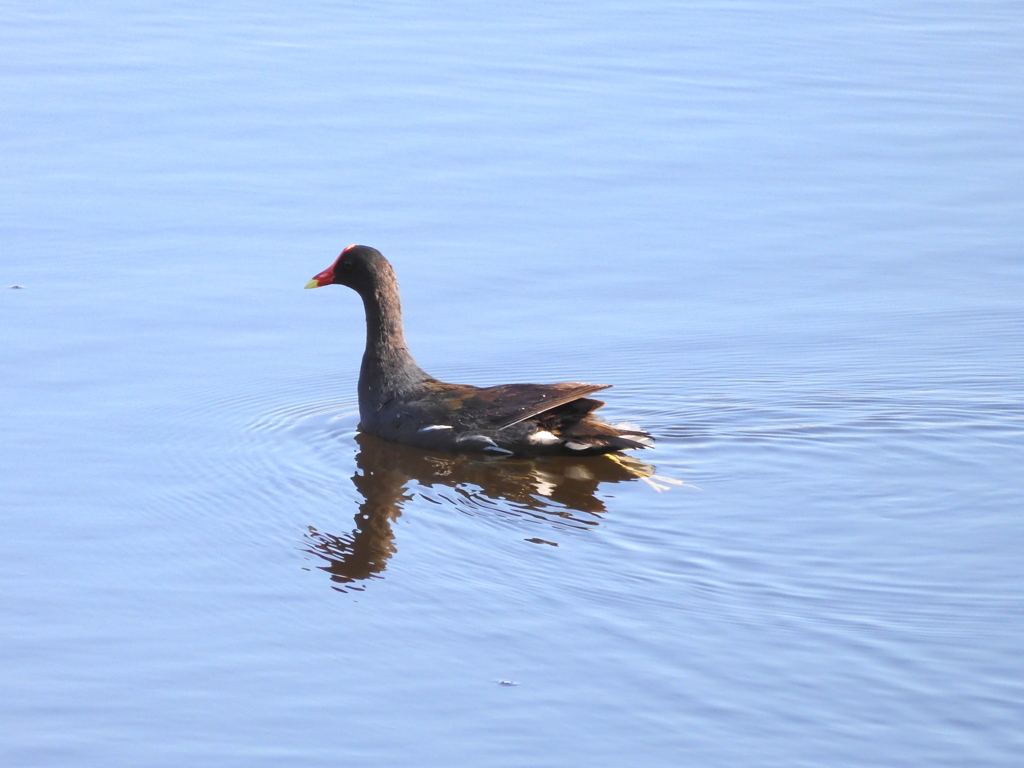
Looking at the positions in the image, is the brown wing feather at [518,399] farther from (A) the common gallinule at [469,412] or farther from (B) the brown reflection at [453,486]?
(B) the brown reflection at [453,486]

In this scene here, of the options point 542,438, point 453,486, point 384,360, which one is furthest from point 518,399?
point 384,360

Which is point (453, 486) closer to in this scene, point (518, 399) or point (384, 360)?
point (518, 399)

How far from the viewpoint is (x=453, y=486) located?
8406 millimetres

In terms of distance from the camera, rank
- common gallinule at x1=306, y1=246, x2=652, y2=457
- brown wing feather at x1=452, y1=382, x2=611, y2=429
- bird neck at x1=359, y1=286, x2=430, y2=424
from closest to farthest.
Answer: brown wing feather at x1=452, y1=382, x2=611, y2=429 → common gallinule at x1=306, y1=246, x2=652, y2=457 → bird neck at x1=359, y1=286, x2=430, y2=424

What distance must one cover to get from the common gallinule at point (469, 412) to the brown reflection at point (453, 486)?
0.08 meters

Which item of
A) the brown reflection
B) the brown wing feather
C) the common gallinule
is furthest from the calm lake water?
the brown wing feather

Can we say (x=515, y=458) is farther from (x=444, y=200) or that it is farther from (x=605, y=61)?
(x=605, y=61)

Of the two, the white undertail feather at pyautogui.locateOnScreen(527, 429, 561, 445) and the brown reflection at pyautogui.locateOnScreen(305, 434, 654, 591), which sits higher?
the white undertail feather at pyautogui.locateOnScreen(527, 429, 561, 445)

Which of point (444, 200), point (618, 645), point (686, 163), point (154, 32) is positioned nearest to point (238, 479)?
point (618, 645)

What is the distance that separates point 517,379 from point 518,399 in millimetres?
1123

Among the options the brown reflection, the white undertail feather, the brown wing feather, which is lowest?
the brown reflection

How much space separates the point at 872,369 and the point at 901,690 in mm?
4336

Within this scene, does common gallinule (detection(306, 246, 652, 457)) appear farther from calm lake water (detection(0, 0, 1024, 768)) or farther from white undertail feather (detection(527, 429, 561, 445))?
calm lake water (detection(0, 0, 1024, 768))

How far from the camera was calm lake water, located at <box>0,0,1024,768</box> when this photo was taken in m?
5.80
